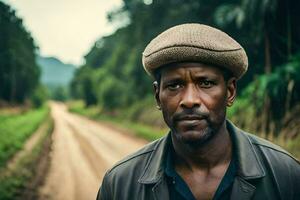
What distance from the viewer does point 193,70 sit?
2.19 m

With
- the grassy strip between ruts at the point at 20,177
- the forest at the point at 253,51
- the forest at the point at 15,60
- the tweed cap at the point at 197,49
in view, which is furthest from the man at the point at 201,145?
the forest at the point at 15,60

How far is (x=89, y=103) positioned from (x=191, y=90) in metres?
60.9

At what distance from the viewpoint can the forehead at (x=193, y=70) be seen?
7.19 feet

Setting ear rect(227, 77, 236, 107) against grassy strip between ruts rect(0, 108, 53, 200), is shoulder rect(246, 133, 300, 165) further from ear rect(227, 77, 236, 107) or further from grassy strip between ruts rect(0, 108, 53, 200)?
grassy strip between ruts rect(0, 108, 53, 200)

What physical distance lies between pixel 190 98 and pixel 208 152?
13.3 inches

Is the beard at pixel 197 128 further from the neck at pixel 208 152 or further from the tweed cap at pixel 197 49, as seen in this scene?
the tweed cap at pixel 197 49

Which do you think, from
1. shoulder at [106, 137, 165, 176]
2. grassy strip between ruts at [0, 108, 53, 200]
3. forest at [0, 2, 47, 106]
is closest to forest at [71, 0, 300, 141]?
grassy strip between ruts at [0, 108, 53, 200]

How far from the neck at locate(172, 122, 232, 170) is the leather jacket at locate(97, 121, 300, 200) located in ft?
0.21

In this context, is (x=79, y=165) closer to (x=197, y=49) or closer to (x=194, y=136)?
(x=194, y=136)

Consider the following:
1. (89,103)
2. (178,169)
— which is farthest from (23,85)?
(178,169)

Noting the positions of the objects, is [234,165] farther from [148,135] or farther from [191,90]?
[148,135]

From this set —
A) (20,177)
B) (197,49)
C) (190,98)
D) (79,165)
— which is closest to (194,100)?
(190,98)

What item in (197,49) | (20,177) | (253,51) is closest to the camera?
(197,49)

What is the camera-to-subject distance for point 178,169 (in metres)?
2.38
